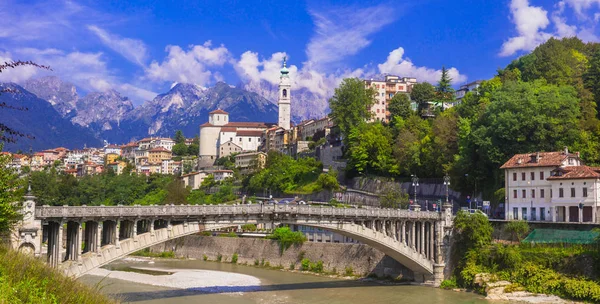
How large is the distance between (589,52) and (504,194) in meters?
37.4

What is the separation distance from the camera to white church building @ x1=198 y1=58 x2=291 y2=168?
160m

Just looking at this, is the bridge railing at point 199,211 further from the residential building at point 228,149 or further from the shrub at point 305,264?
the residential building at point 228,149

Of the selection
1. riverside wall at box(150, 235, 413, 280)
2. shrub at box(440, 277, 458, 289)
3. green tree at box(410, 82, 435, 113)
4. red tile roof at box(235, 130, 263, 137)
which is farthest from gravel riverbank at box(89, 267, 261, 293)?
red tile roof at box(235, 130, 263, 137)

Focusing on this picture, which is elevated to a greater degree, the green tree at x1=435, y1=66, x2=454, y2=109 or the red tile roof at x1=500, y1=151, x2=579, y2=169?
the green tree at x1=435, y1=66, x2=454, y2=109

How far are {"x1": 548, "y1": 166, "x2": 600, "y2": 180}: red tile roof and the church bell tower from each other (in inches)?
4777

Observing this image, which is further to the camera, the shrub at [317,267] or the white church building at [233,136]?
the white church building at [233,136]

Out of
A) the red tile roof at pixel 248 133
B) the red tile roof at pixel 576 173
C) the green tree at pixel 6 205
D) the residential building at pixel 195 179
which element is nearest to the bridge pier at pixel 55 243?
the green tree at pixel 6 205

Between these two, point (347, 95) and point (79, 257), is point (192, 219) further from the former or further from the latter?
point (347, 95)

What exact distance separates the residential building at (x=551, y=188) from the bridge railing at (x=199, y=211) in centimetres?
651

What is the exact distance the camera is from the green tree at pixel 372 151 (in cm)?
7356

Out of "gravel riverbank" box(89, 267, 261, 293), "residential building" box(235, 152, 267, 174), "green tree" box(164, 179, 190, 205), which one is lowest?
"gravel riverbank" box(89, 267, 261, 293)

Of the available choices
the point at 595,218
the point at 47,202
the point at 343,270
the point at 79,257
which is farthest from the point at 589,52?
the point at 47,202

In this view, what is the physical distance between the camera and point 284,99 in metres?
167

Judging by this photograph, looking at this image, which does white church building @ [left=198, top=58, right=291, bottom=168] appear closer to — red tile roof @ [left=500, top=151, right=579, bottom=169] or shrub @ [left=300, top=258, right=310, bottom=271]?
shrub @ [left=300, top=258, right=310, bottom=271]
